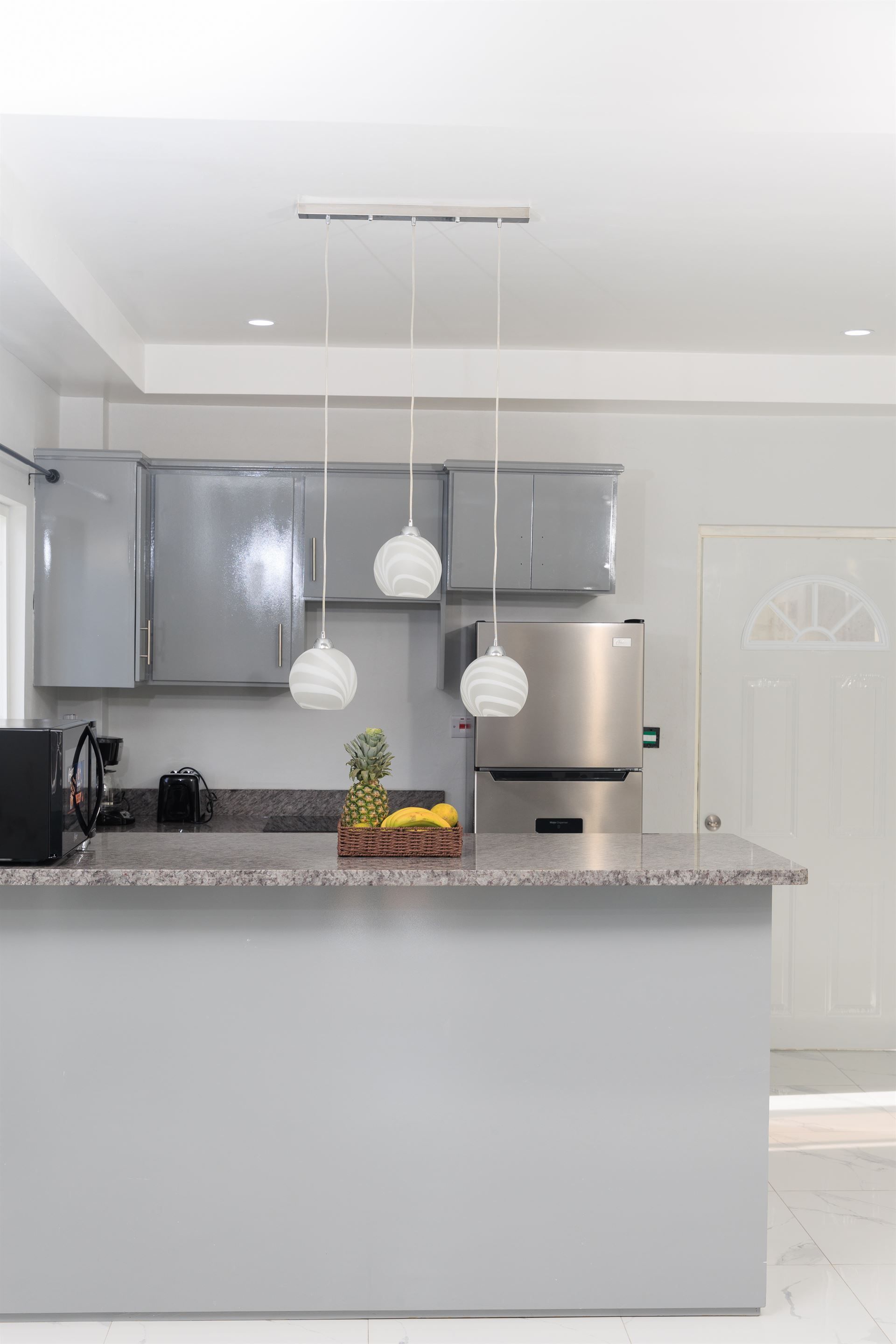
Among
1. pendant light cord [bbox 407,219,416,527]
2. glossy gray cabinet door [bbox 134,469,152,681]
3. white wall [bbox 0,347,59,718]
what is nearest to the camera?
pendant light cord [bbox 407,219,416,527]

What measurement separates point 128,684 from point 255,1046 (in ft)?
6.06

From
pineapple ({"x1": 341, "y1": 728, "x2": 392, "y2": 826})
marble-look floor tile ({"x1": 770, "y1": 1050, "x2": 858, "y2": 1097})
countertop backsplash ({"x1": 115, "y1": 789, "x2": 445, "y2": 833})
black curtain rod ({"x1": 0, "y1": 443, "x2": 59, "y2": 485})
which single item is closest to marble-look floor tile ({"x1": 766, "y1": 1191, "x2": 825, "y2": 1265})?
marble-look floor tile ({"x1": 770, "y1": 1050, "x2": 858, "y2": 1097})

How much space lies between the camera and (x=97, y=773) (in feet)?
8.73

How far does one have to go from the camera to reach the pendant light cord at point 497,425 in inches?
124

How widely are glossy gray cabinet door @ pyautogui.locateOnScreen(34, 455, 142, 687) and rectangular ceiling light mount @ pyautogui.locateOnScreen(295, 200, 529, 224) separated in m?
1.48

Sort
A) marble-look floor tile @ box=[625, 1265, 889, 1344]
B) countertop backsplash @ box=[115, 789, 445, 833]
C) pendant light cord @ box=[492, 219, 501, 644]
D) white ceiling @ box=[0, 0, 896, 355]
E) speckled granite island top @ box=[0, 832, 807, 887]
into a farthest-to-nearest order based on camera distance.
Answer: countertop backsplash @ box=[115, 789, 445, 833]
pendant light cord @ box=[492, 219, 501, 644]
marble-look floor tile @ box=[625, 1265, 889, 1344]
speckled granite island top @ box=[0, 832, 807, 887]
white ceiling @ box=[0, 0, 896, 355]

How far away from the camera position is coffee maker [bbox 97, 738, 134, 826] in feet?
13.3

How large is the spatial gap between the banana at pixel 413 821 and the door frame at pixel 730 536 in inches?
87.9

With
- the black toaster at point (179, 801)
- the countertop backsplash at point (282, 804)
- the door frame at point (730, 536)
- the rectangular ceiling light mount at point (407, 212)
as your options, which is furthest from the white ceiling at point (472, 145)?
the countertop backsplash at point (282, 804)

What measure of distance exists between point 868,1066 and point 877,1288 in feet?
5.70

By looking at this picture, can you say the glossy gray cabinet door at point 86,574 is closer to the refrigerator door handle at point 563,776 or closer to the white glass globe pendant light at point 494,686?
the refrigerator door handle at point 563,776

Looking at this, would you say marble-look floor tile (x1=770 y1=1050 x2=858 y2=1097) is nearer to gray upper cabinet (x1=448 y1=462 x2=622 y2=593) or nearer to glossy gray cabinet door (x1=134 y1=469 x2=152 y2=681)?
gray upper cabinet (x1=448 y1=462 x2=622 y2=593)

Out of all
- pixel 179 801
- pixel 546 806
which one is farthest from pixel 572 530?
pixel 179 801

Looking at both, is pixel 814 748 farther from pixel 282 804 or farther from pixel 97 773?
pixel 97 773
